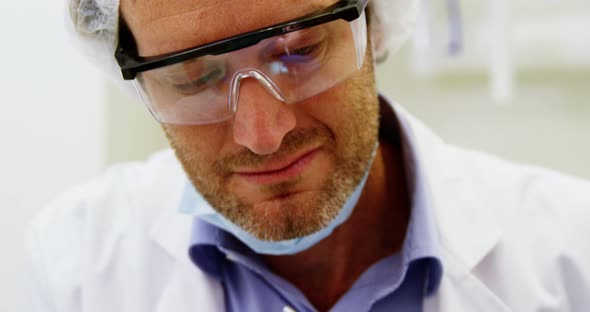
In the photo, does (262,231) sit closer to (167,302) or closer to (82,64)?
(167,302)

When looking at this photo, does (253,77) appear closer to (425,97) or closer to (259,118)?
(259,118)

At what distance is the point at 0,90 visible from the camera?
1601 millimetres

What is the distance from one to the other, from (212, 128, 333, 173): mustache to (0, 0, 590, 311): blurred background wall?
87 cm

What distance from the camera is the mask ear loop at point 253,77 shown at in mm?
920

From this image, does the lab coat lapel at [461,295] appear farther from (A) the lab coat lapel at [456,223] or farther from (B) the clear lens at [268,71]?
(B) the clear lens at [268,71]

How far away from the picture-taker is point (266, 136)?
36.3 inches

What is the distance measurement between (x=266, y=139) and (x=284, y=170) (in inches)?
3.7

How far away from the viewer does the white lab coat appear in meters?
1.12

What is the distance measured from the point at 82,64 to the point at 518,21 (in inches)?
54.8

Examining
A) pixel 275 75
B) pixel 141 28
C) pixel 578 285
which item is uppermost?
pixel 141 28

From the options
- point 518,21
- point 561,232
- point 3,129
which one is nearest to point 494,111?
point 518,21

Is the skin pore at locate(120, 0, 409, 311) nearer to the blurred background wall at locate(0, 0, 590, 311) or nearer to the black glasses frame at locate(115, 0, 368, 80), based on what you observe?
the black glasses frame at locate(115, 0, 368, 80)

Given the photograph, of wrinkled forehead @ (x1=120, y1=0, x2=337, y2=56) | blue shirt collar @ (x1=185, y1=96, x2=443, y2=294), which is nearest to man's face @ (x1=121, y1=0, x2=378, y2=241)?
wrinkled forehead @ (x1=120, y1=0, x2=337, y2=56)

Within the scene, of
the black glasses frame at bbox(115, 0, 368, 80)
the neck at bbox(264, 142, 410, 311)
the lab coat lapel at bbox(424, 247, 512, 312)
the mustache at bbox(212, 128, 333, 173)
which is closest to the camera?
the black glasses frame at bbox(115, 0, 368, 80)
